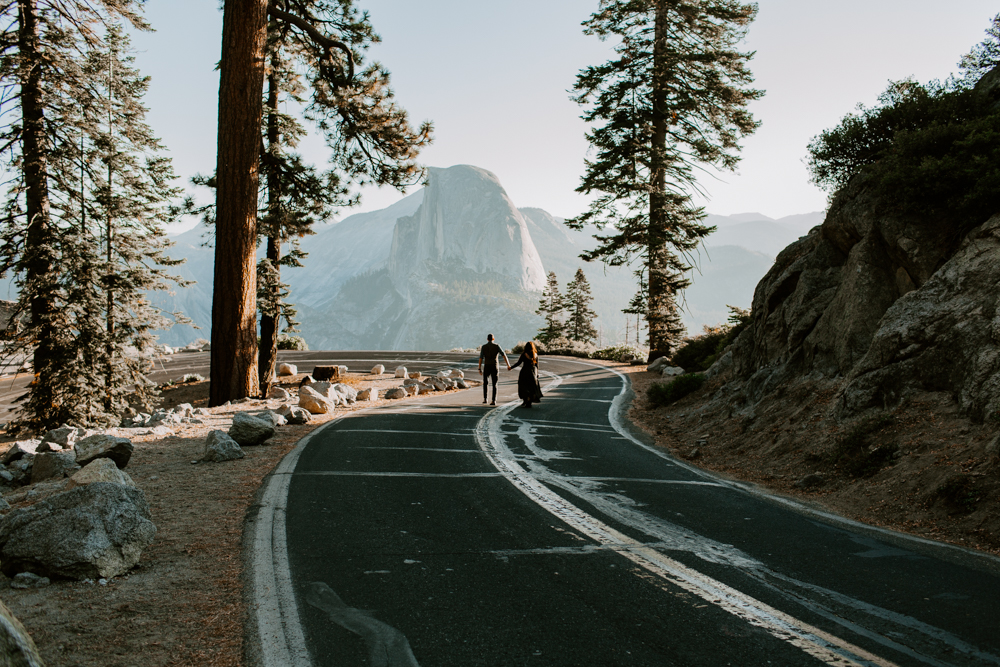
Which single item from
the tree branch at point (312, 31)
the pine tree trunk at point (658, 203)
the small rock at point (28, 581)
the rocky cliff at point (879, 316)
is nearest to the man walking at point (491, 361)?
the rocky cliff at point (879, 316)

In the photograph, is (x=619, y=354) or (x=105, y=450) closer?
(x=105, y=450)

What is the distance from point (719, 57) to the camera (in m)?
24.9

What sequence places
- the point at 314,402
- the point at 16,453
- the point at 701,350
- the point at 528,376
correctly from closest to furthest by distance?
1. the point at 16,453
2. the point at 314,402
3. the point at 528,376
4. the point at 701,350

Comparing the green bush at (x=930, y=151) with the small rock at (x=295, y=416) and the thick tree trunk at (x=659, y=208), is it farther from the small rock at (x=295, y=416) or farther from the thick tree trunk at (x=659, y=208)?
the thick tree trunk at (x=659, y=208)

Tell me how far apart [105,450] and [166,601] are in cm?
412

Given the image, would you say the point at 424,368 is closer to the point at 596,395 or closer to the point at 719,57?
the point at 596,395

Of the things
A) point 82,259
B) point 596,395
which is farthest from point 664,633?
point 82,259

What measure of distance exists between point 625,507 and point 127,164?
61.9 feet

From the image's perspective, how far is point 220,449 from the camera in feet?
24.4

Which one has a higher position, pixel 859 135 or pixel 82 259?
pixel 859 135

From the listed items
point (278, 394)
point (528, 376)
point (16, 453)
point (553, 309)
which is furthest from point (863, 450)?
point (553, 309)

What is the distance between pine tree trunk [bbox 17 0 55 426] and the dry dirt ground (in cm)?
634

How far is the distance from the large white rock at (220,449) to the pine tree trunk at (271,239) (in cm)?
1063

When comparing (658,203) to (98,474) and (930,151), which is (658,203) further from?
(98,474)
